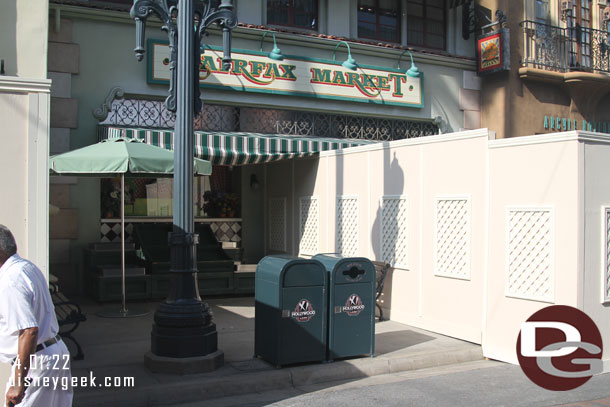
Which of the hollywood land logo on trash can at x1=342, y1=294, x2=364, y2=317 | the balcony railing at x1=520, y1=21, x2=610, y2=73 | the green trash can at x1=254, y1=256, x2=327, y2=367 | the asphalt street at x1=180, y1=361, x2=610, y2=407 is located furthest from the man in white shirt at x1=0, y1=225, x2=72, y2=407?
the balcony railing at x1=520, y1=21, x2=610, y2=73

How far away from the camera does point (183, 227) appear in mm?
7117

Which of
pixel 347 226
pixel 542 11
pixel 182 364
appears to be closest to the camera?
pixel 182 364

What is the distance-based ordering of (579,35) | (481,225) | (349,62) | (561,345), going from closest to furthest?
(561,345)
(481,225)
(349,62)
(579,35)

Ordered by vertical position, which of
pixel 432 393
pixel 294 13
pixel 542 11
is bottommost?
pixel 432 393

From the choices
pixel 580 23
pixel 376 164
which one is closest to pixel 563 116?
pixel 580 23

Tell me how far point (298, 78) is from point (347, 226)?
447cm

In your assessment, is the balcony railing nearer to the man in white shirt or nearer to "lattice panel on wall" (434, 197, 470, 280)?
"lattice panel on wall" (434, 197, 470, 280)

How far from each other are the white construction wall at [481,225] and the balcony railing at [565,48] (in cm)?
746

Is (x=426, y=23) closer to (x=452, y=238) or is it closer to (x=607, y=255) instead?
(x=452, y=238)

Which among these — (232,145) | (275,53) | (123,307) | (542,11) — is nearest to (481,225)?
(232,145)

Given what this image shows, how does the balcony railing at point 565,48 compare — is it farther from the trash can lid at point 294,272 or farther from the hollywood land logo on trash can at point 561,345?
the trash can lid at point 294,272

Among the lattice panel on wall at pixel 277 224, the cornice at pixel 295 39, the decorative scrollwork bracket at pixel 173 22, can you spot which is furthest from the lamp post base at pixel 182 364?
the cornice at pixel 295 39

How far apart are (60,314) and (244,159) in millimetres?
5069

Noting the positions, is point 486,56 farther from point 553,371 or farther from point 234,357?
point 234,357
